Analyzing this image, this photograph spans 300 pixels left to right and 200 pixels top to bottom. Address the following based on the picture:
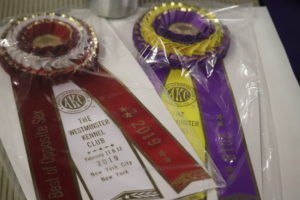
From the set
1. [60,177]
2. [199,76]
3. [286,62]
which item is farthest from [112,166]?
[286,62]

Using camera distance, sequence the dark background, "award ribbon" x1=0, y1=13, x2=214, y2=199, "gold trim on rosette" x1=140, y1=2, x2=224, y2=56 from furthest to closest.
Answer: the dark background
"gold trim on rosette" x1=140, y1=2, x2=224, y2=56
"award ribbon" x1=0, y1=13, x2=214, y2=199

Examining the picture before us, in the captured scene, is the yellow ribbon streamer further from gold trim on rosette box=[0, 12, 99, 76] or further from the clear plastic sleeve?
gold trim on rosette box=[0, 12, 99, 76]

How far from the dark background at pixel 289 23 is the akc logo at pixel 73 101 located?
0.41 m

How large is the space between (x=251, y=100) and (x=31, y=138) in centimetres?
31

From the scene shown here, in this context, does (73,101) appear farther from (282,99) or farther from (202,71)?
(282,99)

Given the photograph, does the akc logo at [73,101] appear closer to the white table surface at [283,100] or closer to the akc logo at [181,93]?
the akc logo at [181,93]

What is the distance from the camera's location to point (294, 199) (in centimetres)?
47

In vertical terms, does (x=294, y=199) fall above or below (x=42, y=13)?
below

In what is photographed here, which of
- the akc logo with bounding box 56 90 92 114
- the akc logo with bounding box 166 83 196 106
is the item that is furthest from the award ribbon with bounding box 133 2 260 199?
the akc logo with bounding box 56 90 92 114

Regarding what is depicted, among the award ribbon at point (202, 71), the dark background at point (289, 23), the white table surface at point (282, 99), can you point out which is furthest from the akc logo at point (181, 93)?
the dark background at point (289, 23)

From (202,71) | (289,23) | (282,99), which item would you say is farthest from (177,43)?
(289,23)

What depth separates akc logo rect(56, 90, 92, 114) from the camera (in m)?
0.53

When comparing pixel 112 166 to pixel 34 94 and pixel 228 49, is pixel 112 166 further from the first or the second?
pixel 228 49

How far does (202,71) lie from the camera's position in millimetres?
595
